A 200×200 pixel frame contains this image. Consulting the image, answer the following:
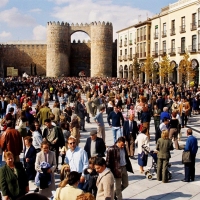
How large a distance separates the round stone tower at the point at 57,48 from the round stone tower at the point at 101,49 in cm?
459

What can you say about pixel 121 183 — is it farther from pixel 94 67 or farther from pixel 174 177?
pixel 94 67

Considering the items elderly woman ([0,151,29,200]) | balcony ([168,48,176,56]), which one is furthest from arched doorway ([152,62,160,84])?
elderly woman ([0,151,29,200])

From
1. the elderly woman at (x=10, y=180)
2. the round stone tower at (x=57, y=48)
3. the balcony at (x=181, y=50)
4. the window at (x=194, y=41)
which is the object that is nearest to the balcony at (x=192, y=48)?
the window at (x=194, y=41)

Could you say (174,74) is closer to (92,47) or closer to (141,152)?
(92,47)

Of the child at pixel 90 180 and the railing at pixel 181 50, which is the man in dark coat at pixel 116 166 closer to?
the child at pixel 90 180

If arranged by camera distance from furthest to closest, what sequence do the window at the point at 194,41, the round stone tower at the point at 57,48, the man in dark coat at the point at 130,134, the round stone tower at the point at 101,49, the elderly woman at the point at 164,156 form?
the round stone tower at the point at 57,48 → the round stone tower at the point at 101,49 → the window at the point at 194,41 → the man in dark coat at the point at 130,134 → the elderly woman at the point at 164,156

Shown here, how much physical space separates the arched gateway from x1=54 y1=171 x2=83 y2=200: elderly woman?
5092 cm

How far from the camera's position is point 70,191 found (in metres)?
4.45

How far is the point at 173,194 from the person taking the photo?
7246mm

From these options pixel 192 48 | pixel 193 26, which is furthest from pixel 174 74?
pixel 193 26

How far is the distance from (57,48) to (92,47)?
5.48 metres

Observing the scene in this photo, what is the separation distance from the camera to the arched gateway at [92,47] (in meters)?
55.7

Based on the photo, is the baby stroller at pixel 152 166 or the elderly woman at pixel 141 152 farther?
the elderly woman at pixel 141 152

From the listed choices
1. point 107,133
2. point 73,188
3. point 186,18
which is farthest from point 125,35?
point 73,188
